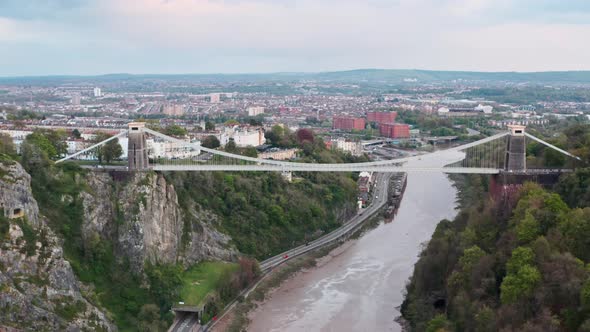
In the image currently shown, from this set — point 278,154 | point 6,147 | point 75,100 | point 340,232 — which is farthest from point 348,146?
point 75,100

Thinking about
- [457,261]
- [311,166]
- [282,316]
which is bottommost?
[282,316]

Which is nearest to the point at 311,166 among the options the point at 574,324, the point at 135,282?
the point at 135,282

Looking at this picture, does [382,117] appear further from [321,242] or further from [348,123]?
[321,242]

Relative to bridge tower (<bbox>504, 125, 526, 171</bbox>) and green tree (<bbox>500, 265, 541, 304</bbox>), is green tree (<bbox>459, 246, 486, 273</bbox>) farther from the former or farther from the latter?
bridge tower (<bbox>504, 125, 526, 171</bbox>)

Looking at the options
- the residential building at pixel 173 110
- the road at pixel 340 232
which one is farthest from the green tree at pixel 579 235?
the residential building at pixel 173 110

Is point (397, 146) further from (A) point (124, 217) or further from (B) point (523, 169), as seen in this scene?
(A) point (124, 217)

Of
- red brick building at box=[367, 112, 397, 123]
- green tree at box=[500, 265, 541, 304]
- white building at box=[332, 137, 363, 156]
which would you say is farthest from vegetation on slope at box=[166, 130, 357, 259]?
red brick building at box=[367, 112, 397, 123]
